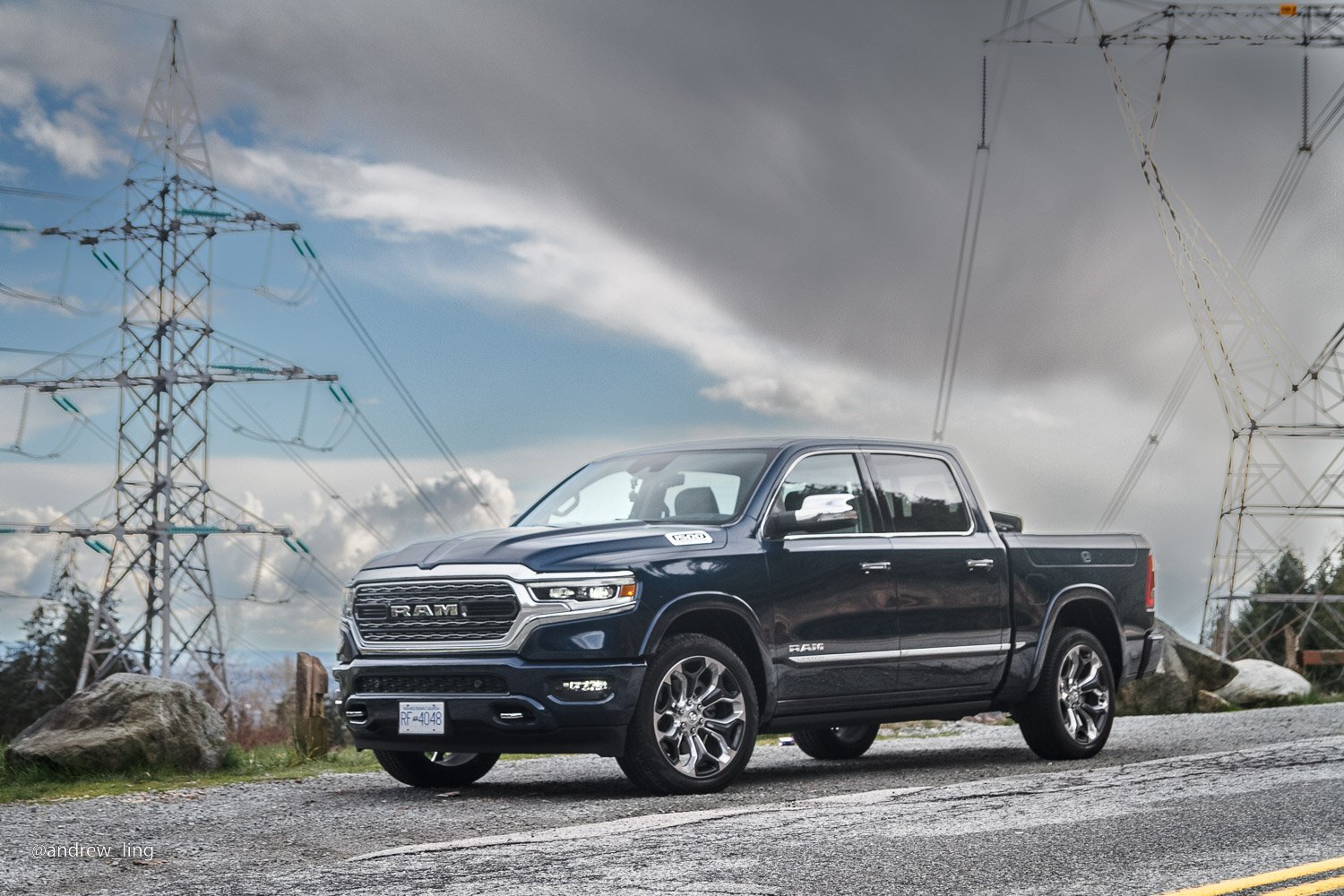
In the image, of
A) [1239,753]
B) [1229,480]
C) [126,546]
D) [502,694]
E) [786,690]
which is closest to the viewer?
[502,694]

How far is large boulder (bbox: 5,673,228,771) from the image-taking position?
10945 mm

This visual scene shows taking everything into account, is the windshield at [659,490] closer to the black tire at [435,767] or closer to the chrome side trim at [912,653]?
the chrome side trim at [912,653]

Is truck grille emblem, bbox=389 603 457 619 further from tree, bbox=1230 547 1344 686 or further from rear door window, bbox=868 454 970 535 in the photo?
tree, bbox=1230 547 1344 686

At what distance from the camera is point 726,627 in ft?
29.7

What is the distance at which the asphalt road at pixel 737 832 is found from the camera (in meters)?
6.16

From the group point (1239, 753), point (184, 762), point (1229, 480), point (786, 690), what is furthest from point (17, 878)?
point (1229, 480)

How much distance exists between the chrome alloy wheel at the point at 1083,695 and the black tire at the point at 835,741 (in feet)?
5.24

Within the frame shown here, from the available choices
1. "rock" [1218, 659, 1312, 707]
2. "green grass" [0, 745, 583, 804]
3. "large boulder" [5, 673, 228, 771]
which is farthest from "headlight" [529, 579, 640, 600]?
"rock" [1218, 659, 1312, 707]

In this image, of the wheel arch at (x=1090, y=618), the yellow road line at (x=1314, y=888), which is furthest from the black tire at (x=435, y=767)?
the yellow road line at (x=1314, y=888)

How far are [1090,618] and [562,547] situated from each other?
4.93m

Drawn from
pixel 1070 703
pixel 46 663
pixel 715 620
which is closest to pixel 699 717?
pixel 715 620

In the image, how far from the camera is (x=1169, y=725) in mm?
14969

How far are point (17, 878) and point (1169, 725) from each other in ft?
37.5

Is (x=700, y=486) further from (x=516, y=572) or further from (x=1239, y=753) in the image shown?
(x=1239, y=753)
